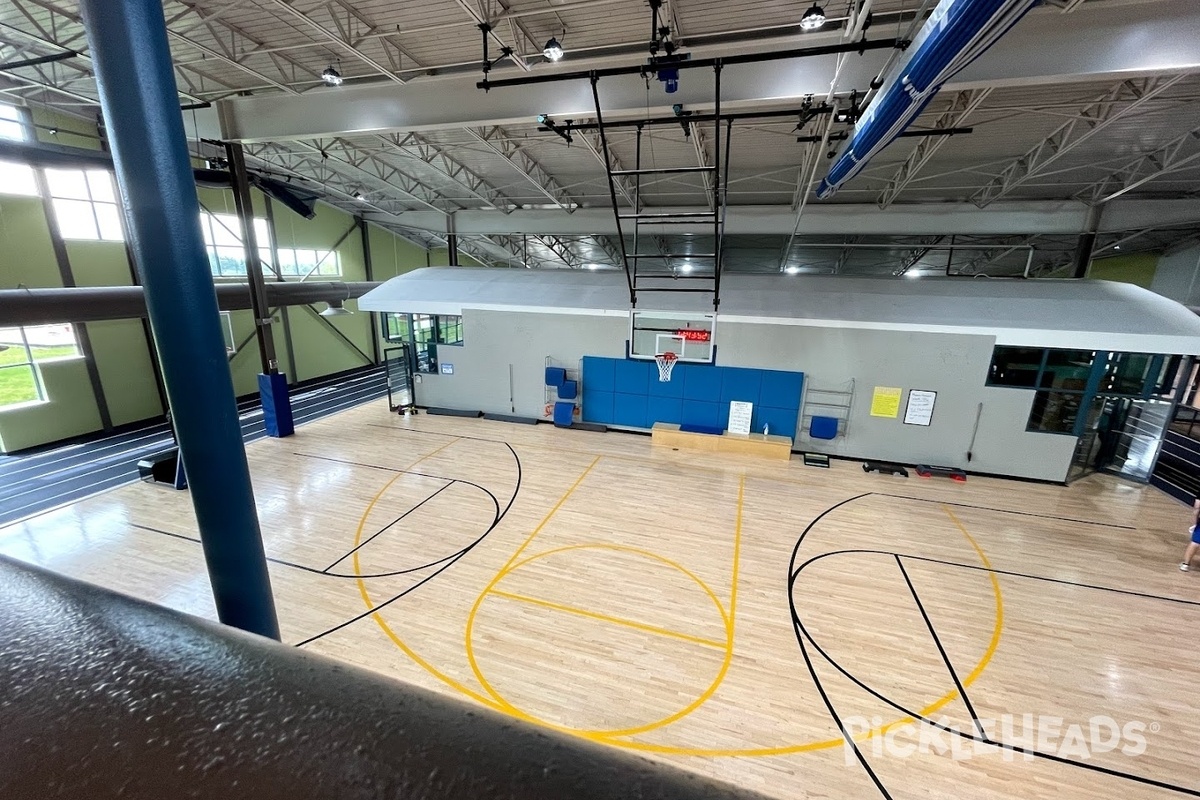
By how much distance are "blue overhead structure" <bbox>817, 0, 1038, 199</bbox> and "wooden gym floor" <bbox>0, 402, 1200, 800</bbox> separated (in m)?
4.70

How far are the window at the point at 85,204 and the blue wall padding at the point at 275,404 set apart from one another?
4.37m

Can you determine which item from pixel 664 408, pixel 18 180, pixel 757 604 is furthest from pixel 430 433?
pixel 18 180

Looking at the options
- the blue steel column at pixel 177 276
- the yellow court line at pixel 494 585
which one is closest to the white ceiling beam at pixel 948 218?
the yellow court line at pixel 494 585

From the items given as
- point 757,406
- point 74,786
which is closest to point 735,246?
point 757,406

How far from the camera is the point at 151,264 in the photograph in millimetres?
1774

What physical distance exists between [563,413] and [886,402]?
6.43 meters

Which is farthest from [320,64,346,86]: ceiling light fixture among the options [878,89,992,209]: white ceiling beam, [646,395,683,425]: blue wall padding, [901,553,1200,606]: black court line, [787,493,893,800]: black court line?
Answer: [901,553,1200,606]: black court line

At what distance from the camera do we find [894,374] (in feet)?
28.9

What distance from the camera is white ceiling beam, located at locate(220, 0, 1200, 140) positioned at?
16.2 feet

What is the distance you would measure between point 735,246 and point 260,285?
13.8m

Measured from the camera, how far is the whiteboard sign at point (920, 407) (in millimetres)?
8750

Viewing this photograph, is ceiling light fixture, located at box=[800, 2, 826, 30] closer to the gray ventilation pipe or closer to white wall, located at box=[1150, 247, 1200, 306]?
the gray ventilation pipe

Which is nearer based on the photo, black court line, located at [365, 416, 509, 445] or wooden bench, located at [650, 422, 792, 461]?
wooden bench, located at [650, 422, 792, 461]

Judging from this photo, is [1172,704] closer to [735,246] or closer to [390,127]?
[390,127]
